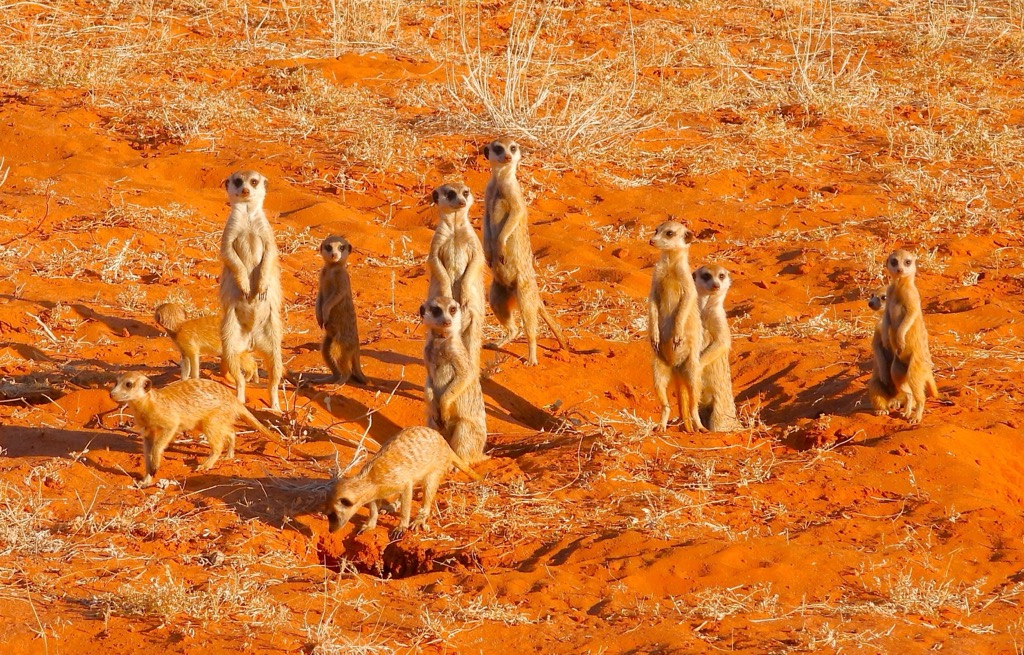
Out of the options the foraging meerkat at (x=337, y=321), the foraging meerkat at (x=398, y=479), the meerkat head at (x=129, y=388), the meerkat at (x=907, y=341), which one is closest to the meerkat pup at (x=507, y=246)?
the foraging meerkat at (x=337, y=321)

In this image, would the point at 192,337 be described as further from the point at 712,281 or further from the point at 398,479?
the point at 712,281

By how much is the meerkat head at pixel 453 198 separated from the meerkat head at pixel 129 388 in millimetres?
2248

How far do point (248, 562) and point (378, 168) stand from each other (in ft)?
19.4

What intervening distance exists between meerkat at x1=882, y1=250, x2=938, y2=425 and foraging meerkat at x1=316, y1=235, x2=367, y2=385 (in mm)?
2912

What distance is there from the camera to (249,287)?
255 inches

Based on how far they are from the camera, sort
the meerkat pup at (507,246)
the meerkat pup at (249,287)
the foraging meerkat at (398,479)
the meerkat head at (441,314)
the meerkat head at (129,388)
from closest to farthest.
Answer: the foraging meerkat at (398,479)
the meerkat head at (129,388)
the meerkat head at (441,314)
the meerkat pup at (249,287)
the meerkat pup at (507,246)

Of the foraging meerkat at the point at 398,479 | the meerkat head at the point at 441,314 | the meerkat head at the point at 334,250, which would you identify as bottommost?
the foraging meerkat at the point at 398,479

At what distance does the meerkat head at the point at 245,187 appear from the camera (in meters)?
6.41

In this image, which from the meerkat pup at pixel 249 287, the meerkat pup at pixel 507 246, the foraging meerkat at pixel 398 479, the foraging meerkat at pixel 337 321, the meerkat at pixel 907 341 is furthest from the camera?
the meerkat pup at pixel 507 246

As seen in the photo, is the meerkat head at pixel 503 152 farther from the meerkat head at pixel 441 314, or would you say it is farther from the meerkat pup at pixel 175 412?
the meerkat pup at pixel 175 412

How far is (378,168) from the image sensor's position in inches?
404

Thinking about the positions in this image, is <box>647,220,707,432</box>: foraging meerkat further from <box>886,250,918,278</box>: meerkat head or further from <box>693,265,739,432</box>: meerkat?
<box>886,250,918,278</box>: meerkat head

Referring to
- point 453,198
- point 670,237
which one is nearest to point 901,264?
point 670,237

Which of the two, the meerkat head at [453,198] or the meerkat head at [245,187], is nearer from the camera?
the meerkat head at [245,187]
